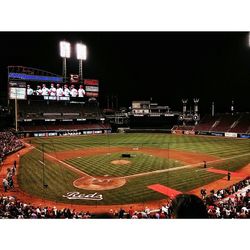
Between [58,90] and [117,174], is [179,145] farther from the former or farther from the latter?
[58,90]

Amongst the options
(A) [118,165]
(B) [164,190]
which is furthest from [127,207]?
(A) [118,165]

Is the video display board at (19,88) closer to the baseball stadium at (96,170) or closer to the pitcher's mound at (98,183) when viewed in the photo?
the baseball stadium at (96,170)

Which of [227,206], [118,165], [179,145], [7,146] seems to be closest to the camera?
[227,206]

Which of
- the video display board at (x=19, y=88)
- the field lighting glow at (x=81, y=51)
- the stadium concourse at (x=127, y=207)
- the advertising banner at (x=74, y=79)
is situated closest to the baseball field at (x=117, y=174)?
the stadium concourse at (x=127, y=207)

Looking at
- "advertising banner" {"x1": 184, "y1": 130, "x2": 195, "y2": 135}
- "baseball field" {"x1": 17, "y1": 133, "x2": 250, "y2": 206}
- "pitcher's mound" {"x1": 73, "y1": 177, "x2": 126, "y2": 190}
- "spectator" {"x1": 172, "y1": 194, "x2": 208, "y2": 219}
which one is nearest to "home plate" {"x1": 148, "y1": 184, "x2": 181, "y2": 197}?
"baseball field" {"x1": 17, "y1": 133, "x2": 250, "y2": 206}

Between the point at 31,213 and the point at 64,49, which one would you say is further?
the point at 64,49

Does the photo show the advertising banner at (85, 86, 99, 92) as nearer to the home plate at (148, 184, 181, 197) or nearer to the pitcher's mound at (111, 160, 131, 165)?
the pitcher's mound at (111, 160, 131, 165)

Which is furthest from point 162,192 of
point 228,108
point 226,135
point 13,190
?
point 228,108
